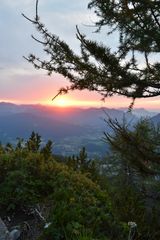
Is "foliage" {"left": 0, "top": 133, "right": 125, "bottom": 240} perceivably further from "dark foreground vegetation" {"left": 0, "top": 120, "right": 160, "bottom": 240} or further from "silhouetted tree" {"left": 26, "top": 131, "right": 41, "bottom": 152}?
"silhouetted tree" {"left": 26, "top": 131, "right": 41, "bottom": 152}

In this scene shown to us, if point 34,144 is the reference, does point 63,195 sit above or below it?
below

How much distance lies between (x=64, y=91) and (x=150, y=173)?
229 cm

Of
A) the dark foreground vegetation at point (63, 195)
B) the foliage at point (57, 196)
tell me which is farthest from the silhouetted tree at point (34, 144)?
the foliage at point (57, 196)

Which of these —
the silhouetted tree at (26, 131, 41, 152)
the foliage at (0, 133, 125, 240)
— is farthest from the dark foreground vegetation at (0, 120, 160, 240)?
the silhouetted tree at (26, 131, 41, 152)

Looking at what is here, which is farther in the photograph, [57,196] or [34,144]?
[34,144]

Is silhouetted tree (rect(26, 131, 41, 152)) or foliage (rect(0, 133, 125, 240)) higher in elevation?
silhouetted tree (rect(26, 131, 41, 152))

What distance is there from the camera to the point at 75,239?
23.5ft

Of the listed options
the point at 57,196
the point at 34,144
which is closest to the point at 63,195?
the point at 57,196

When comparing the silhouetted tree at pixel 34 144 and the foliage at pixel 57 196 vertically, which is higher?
the silhouetted tree at pixel 34 144

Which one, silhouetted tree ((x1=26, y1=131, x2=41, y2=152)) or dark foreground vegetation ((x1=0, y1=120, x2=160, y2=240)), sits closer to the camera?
dark foreground vegetation ((x1=0, y1=120, x2=160, y2=240))

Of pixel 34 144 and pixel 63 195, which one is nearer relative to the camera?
pixel 63 195

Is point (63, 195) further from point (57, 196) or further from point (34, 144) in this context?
point (34, 144)

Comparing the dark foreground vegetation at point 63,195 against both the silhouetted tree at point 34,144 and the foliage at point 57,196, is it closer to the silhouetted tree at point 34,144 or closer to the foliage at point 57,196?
the foliage at point 57,196

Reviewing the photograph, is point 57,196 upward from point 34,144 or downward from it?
downward
